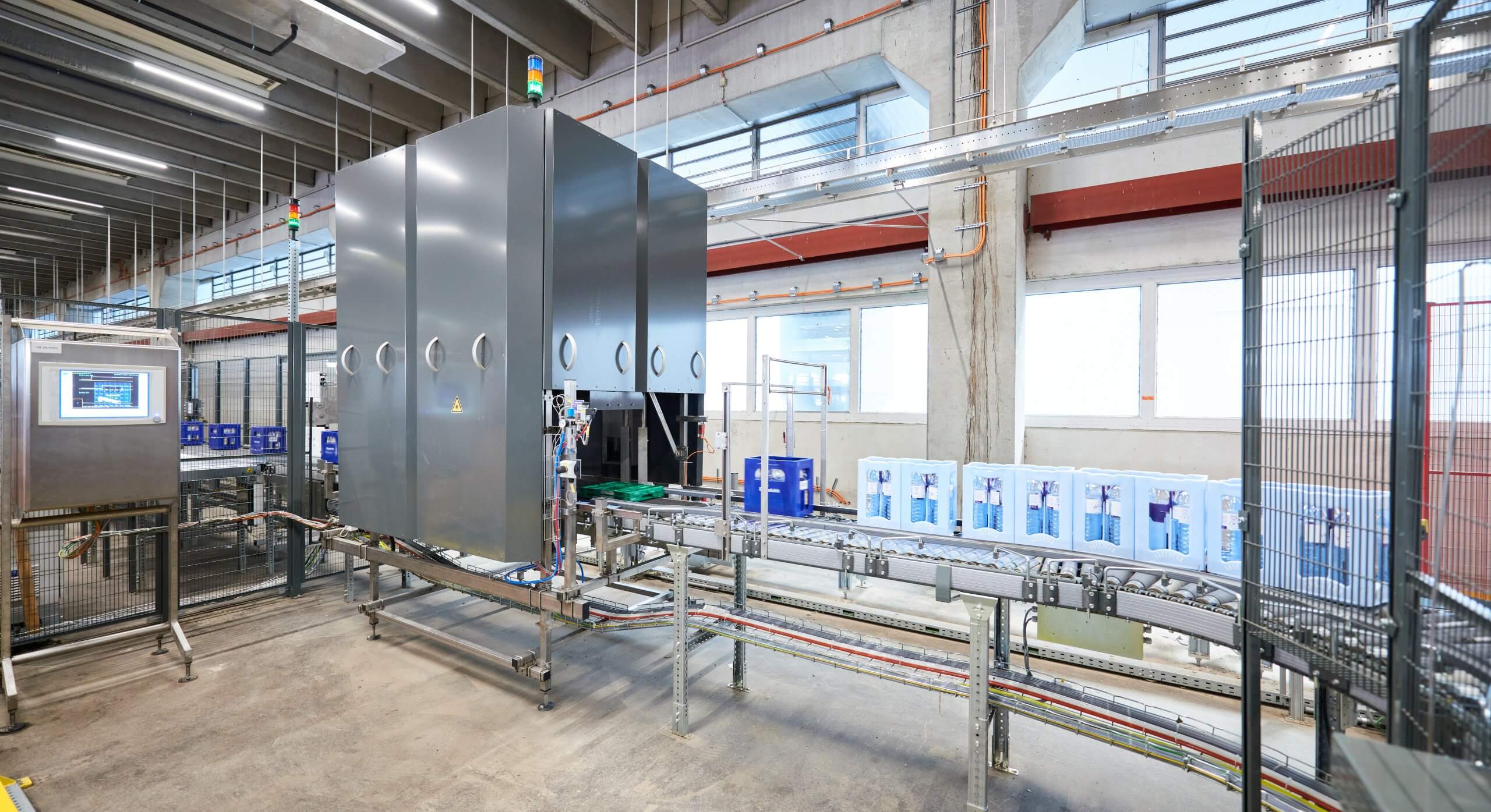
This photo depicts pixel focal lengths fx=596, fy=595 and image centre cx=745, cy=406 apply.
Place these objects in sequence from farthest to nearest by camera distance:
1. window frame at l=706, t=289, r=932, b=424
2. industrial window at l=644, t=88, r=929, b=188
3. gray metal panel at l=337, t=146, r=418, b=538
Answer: window frame at l=706, t=289, r=932, b=424
industrial window at l=644, t=88, r=929, b=188
gray metal panel at l=337, t=146, r=418, b=538

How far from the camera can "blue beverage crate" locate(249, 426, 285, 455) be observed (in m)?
5.45

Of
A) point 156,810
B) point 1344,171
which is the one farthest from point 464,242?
point 1344,171

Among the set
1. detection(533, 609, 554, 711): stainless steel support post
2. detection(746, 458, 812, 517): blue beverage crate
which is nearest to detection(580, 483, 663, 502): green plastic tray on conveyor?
detection(746, 458, 812, 517): blue beverage crate

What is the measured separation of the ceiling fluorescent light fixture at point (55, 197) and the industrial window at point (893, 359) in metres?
10.8

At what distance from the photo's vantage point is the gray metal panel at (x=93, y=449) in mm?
3094

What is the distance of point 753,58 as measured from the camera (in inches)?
230

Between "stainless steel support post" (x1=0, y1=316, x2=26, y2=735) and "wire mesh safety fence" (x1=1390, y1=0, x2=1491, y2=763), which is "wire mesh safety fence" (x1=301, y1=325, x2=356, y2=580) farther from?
"wire mesh safety fence" (x1=1390, y1=0, x2=1491, y2=763)

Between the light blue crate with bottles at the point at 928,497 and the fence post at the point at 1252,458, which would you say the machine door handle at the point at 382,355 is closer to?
the light blue crate with bottles at the point at 928,497

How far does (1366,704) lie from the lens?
1357mm

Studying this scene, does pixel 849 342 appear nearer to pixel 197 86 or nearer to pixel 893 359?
pixel 893 359

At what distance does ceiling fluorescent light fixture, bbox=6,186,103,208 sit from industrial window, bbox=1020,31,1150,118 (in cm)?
1200

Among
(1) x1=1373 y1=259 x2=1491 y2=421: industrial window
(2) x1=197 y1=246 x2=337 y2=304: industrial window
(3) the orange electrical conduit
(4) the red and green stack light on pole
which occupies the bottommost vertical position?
(1) x1=1373 y1=259 x2=1491 y2=421: industrial window

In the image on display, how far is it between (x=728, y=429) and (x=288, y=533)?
4253 mm

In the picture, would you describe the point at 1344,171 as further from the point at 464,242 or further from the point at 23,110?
the point at 23,110
